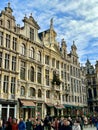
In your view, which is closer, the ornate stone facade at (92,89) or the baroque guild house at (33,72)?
the baroque guild house at (33,72)

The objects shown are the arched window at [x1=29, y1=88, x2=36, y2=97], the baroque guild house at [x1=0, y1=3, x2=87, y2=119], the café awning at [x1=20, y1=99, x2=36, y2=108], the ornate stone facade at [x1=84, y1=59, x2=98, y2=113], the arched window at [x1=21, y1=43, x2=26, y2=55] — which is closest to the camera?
the baroque guild house at [x1=0, y1=3, x2=87, y2=119]

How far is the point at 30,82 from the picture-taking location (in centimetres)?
3375

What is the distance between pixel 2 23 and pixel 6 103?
35.7 ft

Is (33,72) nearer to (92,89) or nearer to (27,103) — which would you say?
(27,103)

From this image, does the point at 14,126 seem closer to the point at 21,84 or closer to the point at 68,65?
the point at 21,84

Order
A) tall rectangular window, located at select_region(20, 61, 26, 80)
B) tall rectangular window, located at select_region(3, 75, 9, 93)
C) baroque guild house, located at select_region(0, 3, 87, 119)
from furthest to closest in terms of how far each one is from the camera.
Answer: tall rectangular window, located at select_region(20, 61, 26, 80) < baroque guild house, located at select_region(0, 3, 87, 119) < tall rectangular window, located at select_region(3, 75, 9, 93)

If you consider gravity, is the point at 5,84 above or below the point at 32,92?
above

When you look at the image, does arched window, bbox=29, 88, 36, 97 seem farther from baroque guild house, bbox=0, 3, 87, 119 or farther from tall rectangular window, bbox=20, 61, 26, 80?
tall rectangular window, bbox=20, 61, 26, 80

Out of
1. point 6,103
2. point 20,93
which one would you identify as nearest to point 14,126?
point 6,103

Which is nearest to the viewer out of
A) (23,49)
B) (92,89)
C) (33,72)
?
(23,49)

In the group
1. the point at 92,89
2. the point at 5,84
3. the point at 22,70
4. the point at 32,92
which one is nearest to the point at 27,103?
the point at 32,92

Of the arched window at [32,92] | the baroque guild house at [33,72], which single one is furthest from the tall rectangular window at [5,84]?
the arched window at [32,92]

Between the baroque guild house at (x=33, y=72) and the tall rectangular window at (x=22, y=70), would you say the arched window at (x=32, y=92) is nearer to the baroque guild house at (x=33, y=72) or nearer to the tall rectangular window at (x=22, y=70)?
the baroque guild house at (x=33, y=72)

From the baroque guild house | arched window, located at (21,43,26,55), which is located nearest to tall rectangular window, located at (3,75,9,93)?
the baroque guild house
